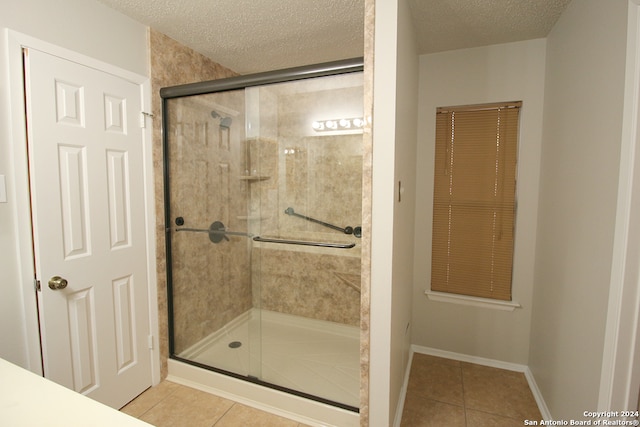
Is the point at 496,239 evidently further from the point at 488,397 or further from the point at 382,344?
the point at 382,344

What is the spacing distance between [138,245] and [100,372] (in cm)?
77

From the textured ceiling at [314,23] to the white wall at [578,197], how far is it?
29 cm

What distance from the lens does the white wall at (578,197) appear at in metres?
1.29

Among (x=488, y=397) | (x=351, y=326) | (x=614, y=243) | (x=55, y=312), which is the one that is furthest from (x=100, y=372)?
(x=614, y=243)

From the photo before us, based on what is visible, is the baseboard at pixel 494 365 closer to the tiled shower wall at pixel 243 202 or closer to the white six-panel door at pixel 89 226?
the tiled shower wall at pixel 243 202

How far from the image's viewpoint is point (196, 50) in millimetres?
2365

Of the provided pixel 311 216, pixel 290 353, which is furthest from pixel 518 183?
pixel 290 353

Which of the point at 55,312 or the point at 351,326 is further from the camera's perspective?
the point at 351,326

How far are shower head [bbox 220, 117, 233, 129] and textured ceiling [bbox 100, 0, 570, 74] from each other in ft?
1.88

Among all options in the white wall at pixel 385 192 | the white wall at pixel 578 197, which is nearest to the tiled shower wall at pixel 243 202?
the white wall at pixel 385 192

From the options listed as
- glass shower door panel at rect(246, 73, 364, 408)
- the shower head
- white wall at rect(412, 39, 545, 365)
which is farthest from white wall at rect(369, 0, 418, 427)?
the shower head

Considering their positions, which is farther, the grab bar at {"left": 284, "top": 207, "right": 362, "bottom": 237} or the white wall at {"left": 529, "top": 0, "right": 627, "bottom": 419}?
the grab bar at {"left": 284, "top": 207, "right": 362, "bottom": 237}

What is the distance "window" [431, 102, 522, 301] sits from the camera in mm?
2287
